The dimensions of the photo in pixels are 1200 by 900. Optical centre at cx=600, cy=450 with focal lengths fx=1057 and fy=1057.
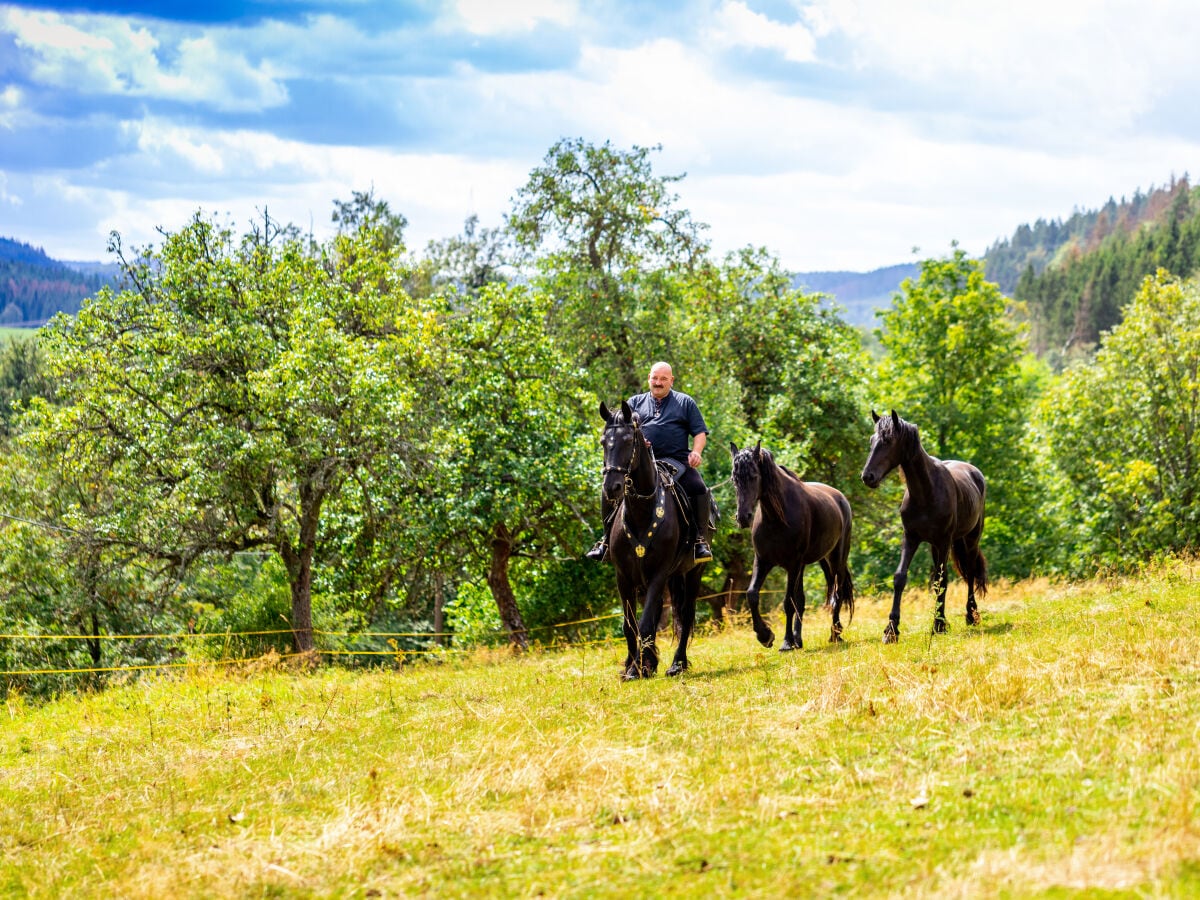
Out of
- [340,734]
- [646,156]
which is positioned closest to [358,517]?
[340,734]

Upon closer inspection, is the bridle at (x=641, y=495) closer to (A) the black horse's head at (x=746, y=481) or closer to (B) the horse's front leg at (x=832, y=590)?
(A) the black horse's head at (x=746, y=481)

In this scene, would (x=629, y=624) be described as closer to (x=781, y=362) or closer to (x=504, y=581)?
(x=504, y=581)

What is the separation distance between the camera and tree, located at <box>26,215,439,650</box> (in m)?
17.8

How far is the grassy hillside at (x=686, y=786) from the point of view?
4.53 m

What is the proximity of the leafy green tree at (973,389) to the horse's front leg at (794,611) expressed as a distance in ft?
80.8

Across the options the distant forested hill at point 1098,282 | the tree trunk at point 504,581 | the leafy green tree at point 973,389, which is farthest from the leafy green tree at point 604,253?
the distant forested hill at point 1098,282

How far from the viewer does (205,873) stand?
515 cm

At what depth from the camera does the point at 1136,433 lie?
30.5 m

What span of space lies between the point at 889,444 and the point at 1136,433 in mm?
22229

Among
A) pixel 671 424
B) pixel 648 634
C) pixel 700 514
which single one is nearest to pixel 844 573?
pixel 700 514

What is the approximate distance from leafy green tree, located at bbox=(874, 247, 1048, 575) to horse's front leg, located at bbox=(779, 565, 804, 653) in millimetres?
24618

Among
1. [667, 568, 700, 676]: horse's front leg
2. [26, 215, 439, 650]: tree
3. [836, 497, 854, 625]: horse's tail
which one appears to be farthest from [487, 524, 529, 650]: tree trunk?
[667, 568, 700, 676]: horse's front leg

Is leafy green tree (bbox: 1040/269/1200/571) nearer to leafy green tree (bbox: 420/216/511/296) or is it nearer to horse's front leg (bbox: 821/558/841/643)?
horse's front leg (bbox: 821/558/841/643)

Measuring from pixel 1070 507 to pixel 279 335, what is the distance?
24577 mm
